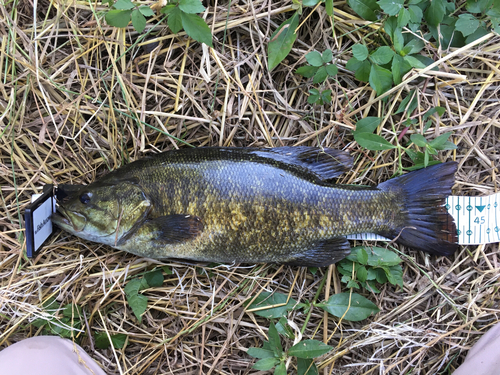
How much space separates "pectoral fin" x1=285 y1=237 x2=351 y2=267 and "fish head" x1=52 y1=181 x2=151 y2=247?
4.05 ft

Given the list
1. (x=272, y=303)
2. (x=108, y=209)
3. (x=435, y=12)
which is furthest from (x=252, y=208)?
(x=435, y=12)

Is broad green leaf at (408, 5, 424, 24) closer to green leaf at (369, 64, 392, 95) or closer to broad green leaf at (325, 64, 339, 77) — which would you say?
green leaf at (369, 64, 392, 95)

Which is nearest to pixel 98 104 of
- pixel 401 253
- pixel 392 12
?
pixel 392 12

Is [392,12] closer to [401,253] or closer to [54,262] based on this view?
[401,253]

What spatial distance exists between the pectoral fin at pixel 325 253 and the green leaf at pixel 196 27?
5.78 ft

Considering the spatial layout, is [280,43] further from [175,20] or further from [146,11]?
[146,11]

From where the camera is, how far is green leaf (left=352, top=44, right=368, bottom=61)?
2.48m

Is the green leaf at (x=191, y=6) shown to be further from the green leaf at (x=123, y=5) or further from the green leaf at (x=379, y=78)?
the green leaf at (x=379, y=78)

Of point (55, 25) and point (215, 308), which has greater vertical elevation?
point (55, 25)

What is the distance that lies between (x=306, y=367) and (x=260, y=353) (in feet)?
1.18

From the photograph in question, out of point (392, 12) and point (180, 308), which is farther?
point (180, 308)

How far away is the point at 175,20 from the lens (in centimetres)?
240

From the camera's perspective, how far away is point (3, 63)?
260 centimetres

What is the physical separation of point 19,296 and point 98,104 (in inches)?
63.4
